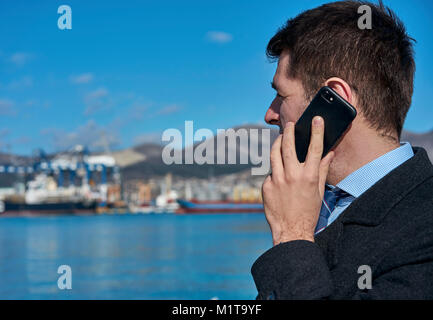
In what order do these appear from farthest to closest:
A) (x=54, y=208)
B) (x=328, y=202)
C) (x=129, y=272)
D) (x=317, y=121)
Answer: (x=54, y=208)
(x=129, y=272)
(x=328, y=202)
(x=317, y=121)

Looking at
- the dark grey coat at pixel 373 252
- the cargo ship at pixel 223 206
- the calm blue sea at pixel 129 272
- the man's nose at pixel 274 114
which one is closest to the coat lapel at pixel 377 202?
the dark grey coat at pixel 373 252

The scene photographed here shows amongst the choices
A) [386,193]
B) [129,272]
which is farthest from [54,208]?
[386,193]

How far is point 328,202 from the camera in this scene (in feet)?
3.75

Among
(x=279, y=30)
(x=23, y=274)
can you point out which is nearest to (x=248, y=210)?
(x=23, y=274)

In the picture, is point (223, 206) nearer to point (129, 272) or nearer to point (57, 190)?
point (57, 190)

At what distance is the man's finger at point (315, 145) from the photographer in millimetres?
957

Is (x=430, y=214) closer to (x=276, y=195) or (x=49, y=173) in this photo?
(x=276, y=195)

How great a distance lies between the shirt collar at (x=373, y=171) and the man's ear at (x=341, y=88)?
0.14 m

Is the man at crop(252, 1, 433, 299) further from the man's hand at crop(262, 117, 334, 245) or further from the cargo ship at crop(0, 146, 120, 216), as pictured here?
the cargo ship at crop(0, 146, 120, 216)

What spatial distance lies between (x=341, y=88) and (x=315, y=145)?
182mm

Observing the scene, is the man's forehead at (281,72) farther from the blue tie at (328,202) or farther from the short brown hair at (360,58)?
the blue tie at (328,202)

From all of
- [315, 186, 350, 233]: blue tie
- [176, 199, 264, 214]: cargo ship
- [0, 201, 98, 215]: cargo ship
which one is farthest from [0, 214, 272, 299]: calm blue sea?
[176, 199, 264, 214]: cargo ship

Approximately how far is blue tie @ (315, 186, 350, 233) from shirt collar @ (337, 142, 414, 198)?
0.04 m
